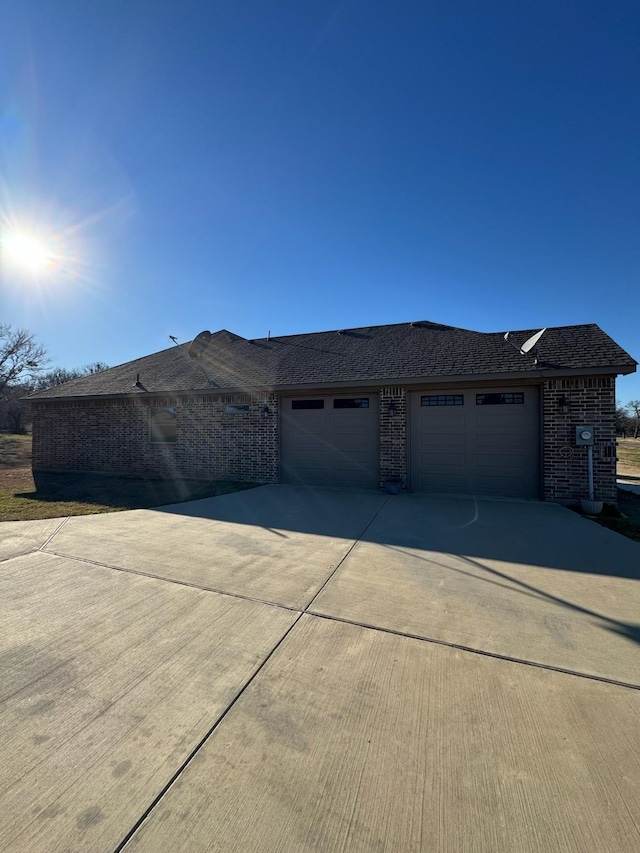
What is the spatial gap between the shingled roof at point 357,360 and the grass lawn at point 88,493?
2.67 metres

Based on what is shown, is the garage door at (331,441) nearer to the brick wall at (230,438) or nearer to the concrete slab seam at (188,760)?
the brick wall at (230,438)

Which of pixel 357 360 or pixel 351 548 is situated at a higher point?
pixel 357 360

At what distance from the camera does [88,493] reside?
9.01 meters

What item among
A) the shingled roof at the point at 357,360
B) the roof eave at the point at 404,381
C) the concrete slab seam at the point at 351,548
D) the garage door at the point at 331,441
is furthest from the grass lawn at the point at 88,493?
the concrete slab seam at the point at 351,548

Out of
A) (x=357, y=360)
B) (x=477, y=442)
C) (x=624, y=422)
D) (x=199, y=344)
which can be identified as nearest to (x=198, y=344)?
(x=199, y=344)

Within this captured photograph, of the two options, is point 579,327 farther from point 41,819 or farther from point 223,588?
point 41,819

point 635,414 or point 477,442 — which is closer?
point 477,442

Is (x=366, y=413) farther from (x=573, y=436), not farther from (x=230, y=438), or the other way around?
(x=573, y=436)

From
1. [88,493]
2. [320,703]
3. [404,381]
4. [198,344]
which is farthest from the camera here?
[198,344]

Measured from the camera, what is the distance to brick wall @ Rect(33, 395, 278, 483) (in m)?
10.1

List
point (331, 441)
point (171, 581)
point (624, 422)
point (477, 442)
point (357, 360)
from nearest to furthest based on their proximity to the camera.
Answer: point (171, 581), point (477, 442), point (331, 441), point (357, 360), point (624, 422)

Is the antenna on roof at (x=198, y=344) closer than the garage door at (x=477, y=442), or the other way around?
the garage door at (x=477, y=442)

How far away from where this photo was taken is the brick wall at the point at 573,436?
738 cm

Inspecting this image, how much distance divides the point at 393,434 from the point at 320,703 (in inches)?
278
